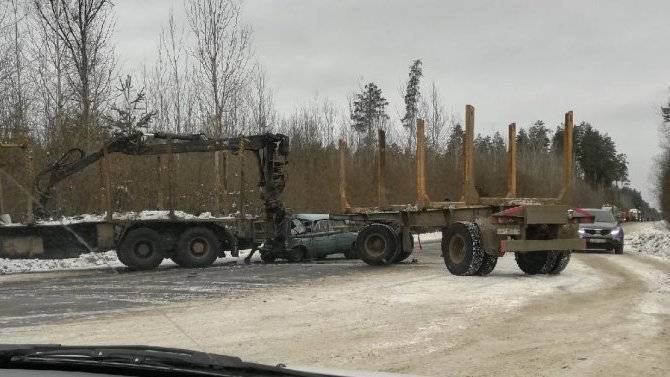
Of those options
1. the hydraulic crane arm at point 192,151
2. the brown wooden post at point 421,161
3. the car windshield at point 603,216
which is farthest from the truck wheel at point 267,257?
the car windshield at point 603,216

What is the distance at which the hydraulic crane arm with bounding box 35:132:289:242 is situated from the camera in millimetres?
18578

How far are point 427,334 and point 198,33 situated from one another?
27.7m

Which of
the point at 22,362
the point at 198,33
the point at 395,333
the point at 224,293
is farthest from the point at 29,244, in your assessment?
the point at 198,33

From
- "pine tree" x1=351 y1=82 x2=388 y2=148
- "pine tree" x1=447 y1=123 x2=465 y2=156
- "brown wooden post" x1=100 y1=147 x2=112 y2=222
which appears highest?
"pine tree" x1=351 y1=82 x2=388 y2=148

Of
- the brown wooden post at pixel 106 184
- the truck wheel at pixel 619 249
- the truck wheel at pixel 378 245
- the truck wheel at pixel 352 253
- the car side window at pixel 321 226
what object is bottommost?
the truck wheel at pixel 619 249

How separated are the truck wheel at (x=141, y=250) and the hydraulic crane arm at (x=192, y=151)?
2.44m

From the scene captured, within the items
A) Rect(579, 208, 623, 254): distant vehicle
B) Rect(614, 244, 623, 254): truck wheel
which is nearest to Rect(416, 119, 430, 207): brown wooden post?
Rect(579, 208, 623, 254): distant vehicle

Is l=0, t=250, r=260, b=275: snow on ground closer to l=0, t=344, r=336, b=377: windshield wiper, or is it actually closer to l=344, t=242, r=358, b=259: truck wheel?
l=344, t=242, r=358, b=259: truck wheel

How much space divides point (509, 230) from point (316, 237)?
7.48 meters

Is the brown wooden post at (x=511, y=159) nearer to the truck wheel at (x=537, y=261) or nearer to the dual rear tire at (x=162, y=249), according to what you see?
the truck wheel at (x=537, y=261)

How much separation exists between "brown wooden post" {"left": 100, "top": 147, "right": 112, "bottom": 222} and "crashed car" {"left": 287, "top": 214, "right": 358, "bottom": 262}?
494cm

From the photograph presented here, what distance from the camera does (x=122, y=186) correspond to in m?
18.5

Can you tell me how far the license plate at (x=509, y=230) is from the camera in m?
13.1

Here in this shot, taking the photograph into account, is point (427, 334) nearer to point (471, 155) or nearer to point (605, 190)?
point (471, 155)
